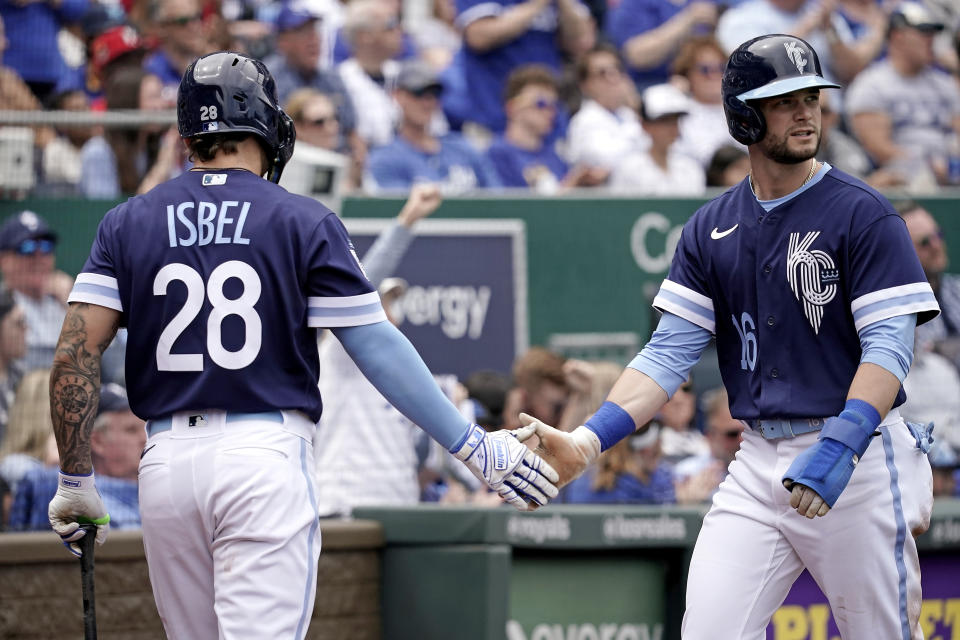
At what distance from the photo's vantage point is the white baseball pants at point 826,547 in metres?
4.01

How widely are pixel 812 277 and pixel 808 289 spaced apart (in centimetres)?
4

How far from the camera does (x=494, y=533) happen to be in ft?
17.8

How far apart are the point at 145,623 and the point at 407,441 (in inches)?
84.0

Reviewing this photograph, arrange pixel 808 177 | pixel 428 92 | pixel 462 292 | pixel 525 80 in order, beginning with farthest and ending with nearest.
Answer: pixel 525 80 → pixel 428 92 → pixel 462 292 → pixel 808 177

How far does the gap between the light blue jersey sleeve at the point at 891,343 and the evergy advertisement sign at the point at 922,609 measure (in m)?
1.97

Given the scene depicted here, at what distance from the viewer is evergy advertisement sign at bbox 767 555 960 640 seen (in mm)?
5684

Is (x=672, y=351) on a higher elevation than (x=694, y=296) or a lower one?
lower

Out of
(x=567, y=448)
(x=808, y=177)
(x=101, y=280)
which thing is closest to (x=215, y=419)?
(x=101, y=280)

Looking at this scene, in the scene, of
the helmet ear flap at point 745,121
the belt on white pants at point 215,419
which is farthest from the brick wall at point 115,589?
the helmet ear flap at point 745,121

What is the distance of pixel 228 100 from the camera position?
3961mm

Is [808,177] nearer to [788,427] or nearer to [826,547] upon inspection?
[788,427]

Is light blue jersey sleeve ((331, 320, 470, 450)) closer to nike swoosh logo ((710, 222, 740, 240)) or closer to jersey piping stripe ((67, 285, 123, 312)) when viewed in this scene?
jersey piping stripe ((67, 285, 123, 312))

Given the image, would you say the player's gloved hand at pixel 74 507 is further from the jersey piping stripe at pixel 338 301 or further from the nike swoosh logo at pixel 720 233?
the nike swoosh logo at pixel 720 233

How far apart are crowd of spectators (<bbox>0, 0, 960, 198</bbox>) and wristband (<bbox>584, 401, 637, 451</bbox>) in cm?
450
